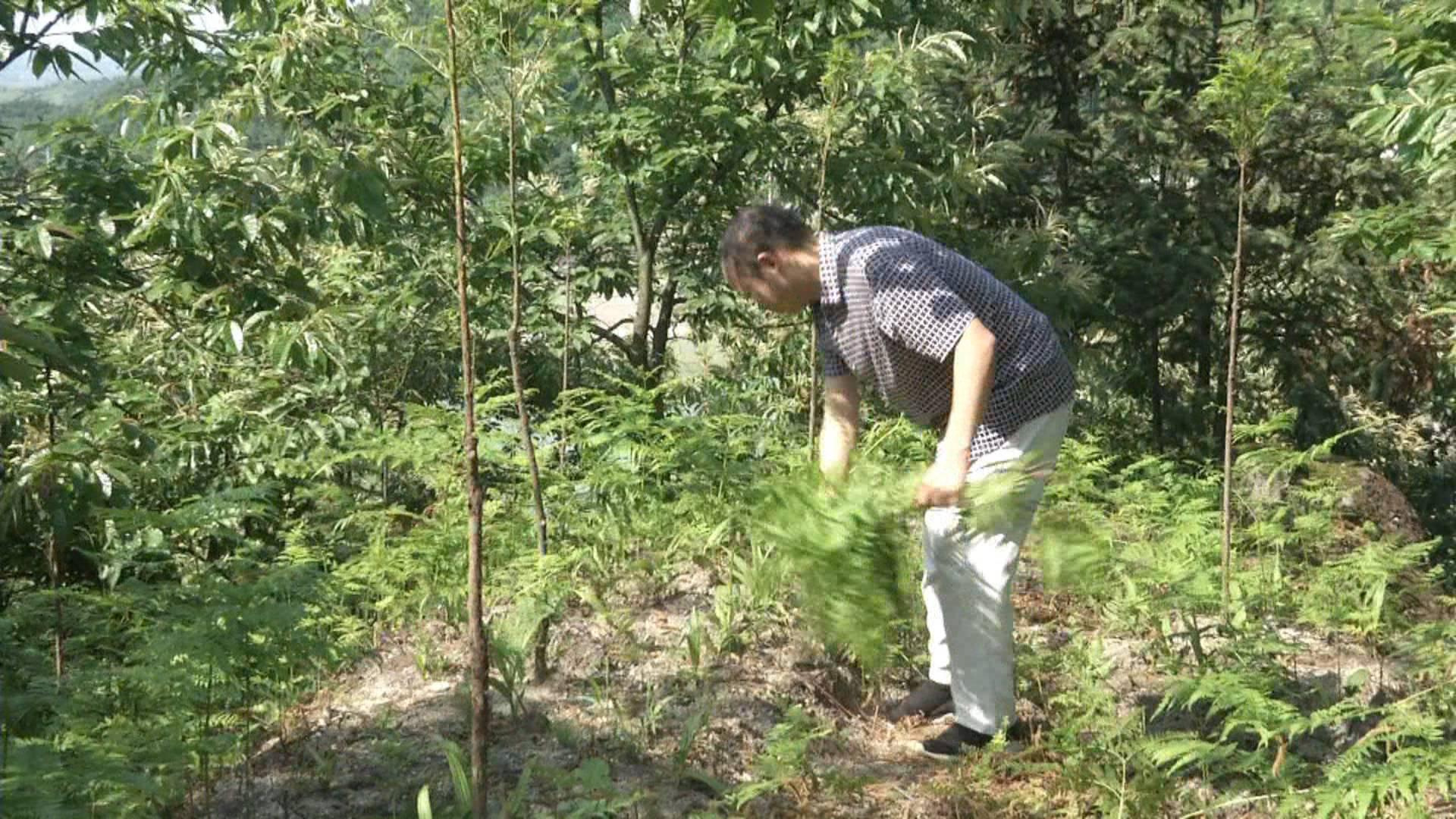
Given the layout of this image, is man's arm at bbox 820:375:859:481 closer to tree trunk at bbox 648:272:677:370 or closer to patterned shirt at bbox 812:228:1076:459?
patterned shirt at bbox 812:228:1076:459

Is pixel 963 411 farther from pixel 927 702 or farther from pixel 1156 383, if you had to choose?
pixel 1156 383

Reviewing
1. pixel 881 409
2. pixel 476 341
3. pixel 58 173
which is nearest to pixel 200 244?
pixel 58 173

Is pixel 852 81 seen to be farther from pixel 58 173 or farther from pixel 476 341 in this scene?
pixel 58 173

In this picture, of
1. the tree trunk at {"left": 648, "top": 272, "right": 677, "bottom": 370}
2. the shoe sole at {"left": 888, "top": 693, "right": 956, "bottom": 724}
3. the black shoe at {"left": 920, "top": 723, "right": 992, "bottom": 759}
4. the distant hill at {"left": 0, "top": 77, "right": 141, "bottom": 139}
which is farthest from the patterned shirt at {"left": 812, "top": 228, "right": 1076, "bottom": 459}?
the tree trunk at {"left": 648, "top": 272, "right": 677, "bottom": 370}

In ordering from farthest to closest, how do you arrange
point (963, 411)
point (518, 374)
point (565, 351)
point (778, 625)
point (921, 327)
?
1. point (565, 351)
2. point (778, 625)
3. point (518, 374)
4. point (921, 327)
5. point (963, 411)

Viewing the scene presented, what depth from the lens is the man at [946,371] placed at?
12.7 ft

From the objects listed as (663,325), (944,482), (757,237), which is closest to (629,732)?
(944,482)

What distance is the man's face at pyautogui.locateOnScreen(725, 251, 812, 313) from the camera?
4004 mm

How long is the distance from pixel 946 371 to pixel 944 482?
47cm

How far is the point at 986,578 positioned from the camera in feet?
13.6

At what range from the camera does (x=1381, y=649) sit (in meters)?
5.43

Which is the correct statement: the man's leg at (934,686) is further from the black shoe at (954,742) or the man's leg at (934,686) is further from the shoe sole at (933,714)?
the black shoe at (954,742)

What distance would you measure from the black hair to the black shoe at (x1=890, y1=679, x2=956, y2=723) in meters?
1.58

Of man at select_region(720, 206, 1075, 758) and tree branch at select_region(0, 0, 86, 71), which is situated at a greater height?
tree branch at select_region(0, 0, 86, 71)
